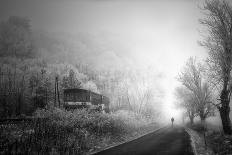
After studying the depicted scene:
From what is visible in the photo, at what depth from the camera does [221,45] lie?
13211mm

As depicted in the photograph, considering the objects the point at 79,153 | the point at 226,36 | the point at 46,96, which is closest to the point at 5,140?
the point at 79,153

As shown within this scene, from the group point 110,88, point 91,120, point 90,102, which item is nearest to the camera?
point 91,120

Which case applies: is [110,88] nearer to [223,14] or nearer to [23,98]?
[23,98]

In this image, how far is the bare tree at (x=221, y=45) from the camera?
41.0ft

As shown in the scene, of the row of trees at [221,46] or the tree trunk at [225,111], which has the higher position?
the row of trees at [221,46]

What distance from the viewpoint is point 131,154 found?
32.6ft

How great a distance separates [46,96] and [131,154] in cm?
5077

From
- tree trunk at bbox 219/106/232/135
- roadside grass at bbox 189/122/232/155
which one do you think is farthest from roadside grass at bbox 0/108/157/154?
tree trunk at bbox 219/106/232/135

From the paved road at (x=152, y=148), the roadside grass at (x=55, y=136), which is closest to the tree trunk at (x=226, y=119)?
the paved road at (x=152, y=148)

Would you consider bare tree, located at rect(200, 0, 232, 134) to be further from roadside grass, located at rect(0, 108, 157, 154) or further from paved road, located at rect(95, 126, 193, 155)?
roadside grass, located at rect(0, 108, 157, 154)

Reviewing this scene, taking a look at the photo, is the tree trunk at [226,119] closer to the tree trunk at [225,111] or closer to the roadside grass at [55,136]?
the tree trunk at [225,111]

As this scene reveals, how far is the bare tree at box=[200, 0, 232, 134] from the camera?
41.0 ft

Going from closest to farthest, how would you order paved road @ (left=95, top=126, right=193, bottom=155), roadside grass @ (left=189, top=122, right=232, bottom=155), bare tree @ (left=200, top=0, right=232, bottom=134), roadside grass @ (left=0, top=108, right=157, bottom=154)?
roadside grass @ (left=0, top=108, right=157, bottom=154) < roadside grass @ (left=189, top=122, right=232, bottom=155) < paved road @ (left=95, top=126, right=193, bottom=155) < bare tree @ (left=200, top=0, right=232, bottom=134)

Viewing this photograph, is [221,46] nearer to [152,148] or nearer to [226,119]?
[226,119]
